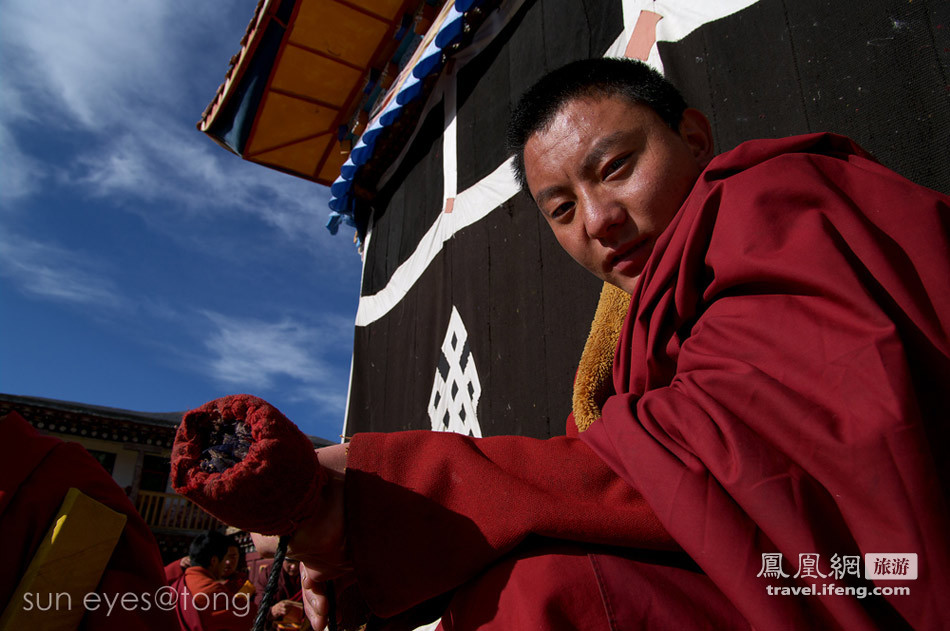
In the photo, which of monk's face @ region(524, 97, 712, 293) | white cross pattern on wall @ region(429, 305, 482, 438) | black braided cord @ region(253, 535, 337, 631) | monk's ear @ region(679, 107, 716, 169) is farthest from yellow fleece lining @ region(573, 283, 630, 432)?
white cross pattern on wall @ region(429, 305, 482, 438)

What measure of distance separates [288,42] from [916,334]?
3491 millimetres

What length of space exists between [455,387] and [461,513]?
1.80m

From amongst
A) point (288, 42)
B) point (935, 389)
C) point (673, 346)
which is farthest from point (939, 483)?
point (288, 42)

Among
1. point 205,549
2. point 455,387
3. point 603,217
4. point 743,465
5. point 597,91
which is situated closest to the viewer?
point 743,465

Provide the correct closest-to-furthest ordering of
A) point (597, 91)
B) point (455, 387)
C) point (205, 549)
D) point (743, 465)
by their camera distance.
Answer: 1. point (743, 465)
2. point (597, 91)
3. point (455, 387)
4. point (205, 549)

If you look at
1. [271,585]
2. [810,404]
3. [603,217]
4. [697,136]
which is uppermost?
[697,136]

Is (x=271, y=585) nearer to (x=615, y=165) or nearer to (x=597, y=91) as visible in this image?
(x=615, y=165)

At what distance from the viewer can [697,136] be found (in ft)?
3.36

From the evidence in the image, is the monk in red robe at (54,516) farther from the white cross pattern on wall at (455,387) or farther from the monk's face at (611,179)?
the white cross pattern on wall at (455,387)

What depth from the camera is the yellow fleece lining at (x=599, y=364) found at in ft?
3.33

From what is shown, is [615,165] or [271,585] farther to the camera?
[615,165]

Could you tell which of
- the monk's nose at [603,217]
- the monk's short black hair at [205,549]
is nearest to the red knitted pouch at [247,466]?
the monk's nose at [603,217]

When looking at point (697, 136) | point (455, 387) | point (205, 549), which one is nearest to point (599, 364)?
point (697, 136)

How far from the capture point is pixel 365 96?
3.69m
